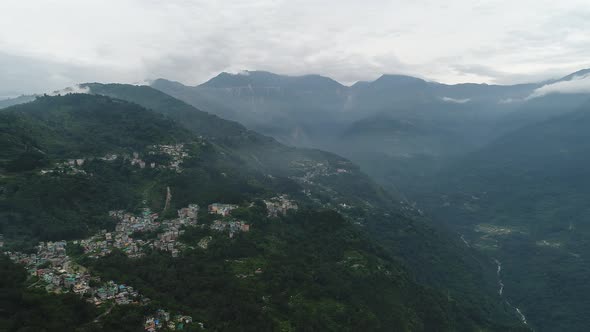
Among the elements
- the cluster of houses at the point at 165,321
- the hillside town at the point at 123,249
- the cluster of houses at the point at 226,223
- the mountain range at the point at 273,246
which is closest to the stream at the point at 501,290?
the mountain range at the point at 273,246

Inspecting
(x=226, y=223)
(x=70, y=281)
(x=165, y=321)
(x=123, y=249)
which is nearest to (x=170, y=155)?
(x=226, y=223)

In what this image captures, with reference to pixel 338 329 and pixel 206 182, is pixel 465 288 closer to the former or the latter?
pixel 338 329

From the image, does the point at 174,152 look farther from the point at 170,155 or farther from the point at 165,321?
the point at 165,321

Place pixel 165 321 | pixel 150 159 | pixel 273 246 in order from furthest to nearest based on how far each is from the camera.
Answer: pixel 150 159 < pixel 273 246 < pixel 165 321

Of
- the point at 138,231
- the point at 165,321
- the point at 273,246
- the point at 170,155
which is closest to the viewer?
the point at 165,321

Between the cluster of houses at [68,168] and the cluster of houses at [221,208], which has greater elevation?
the cluster of houses at [68,168]

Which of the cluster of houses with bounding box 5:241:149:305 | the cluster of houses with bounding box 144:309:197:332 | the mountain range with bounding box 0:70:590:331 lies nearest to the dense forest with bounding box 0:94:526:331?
the mountain range with bounding box 0:70:590:331

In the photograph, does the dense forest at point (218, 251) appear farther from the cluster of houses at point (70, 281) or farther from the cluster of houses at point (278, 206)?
the cluster of houses at point (278, 206)
